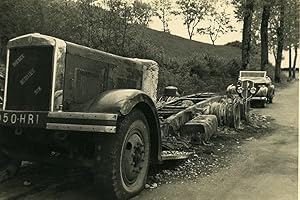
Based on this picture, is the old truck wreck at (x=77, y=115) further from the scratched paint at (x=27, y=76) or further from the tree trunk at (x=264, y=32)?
the tree trunk at (x=264, y=32)

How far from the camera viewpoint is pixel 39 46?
16.6 feet

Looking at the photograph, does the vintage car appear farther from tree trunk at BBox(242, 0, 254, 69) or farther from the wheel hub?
the wheel hub

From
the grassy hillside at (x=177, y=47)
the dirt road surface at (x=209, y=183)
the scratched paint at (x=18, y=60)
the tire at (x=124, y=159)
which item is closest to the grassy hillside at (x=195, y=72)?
the grassy hillside at (x=177, y=47)

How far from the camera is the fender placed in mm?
4898

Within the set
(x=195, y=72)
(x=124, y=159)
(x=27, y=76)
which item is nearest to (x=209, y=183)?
(x=124, y=159)

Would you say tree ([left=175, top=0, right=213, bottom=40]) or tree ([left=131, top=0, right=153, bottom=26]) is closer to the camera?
tree ([left=131, top=0, right=153, bottom=26])

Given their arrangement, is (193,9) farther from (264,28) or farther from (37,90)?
(37,90)

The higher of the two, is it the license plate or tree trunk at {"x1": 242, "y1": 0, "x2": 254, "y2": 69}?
tree trunk at {"x1": 242, "y1": 0, "x2": 254, "y2": 69}

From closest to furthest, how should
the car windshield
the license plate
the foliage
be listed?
the license plate → the foliage → the car windshield

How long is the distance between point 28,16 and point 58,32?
4.32ft

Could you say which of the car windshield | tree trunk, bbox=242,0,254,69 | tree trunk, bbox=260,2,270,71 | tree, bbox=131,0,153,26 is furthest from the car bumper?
tree trunk, bbox=260,2,270,71

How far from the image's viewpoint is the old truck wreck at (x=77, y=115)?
4.73 metres

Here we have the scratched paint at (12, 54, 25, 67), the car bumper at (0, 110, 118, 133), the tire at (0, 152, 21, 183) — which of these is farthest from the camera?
the tire at (0, 152, 21, 183)

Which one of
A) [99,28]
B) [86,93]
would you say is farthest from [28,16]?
[86,93]
